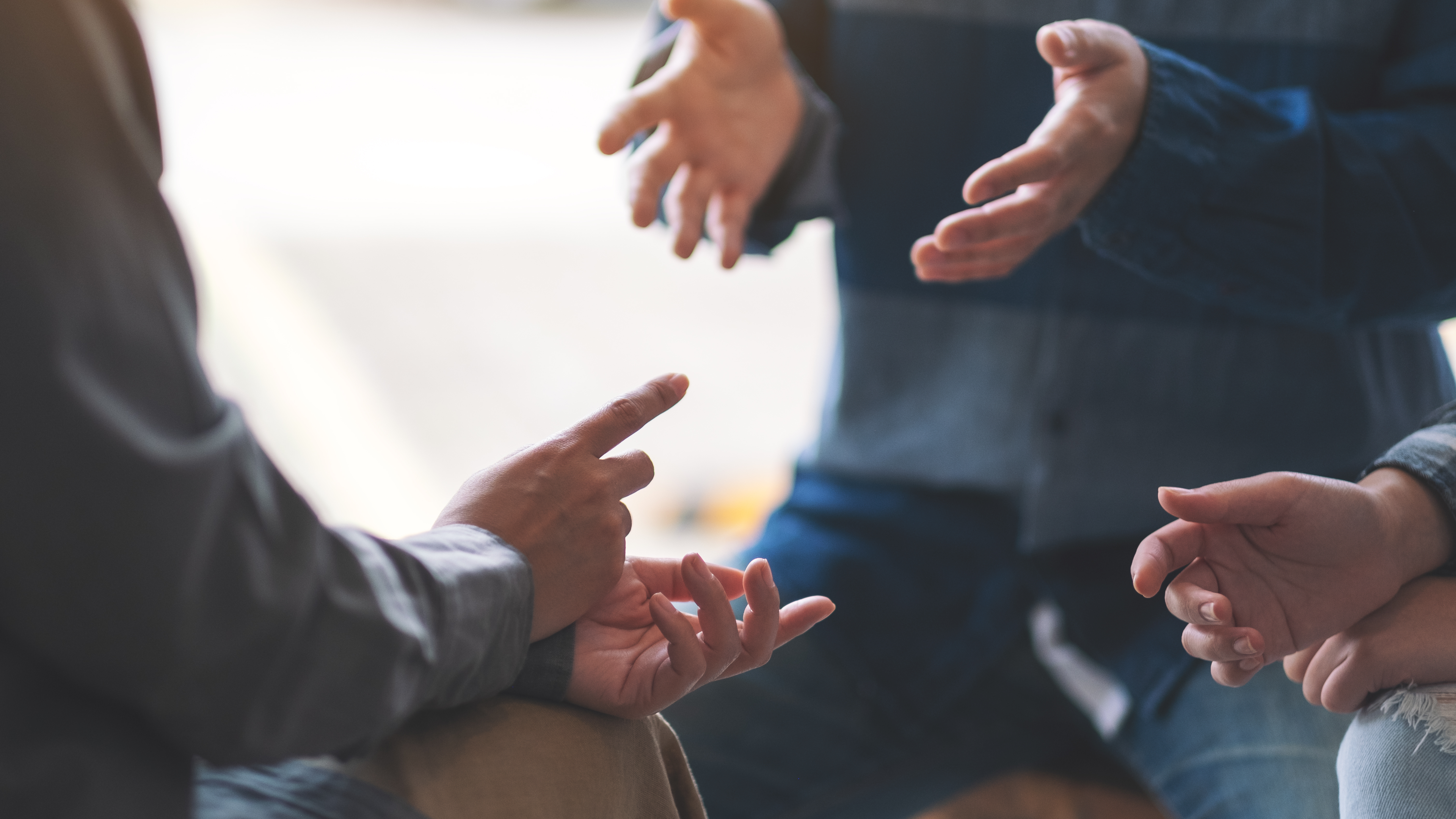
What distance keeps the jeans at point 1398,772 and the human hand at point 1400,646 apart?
0.04 ft

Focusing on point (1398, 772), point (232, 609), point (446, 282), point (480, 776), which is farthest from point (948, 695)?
point (446, 282)

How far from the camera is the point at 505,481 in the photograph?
531 millimetres

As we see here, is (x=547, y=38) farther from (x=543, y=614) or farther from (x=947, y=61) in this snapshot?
(x=543, y=614)

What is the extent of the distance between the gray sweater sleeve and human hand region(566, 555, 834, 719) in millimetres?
292

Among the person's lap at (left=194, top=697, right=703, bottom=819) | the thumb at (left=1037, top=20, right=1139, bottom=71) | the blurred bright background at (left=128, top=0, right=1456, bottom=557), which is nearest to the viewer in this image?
the person's lap at (left=194, top=697, right=703, bottom=819)

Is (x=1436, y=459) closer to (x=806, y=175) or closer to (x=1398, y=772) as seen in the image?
(x=1398, y=772)

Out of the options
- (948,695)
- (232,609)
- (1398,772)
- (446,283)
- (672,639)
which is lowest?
(446,283)

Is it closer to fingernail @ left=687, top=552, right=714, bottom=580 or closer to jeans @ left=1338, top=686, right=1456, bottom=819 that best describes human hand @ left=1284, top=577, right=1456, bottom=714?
jeans @ left=1338, top=686, right=1456, bottom=819

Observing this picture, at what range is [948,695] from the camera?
85 centimetres

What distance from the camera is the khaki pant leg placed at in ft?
1.52

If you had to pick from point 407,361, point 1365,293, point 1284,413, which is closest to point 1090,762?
point 1284,413

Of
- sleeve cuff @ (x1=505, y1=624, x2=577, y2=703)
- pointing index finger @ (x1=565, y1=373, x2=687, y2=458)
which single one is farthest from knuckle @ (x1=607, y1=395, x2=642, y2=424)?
sleeve cuff @ (x1=505, y1=624, x2=577, y2=703)

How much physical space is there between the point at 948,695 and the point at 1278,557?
365 mm

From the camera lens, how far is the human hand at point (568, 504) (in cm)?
52
